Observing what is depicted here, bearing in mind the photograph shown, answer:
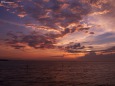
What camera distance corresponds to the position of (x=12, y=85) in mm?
55812

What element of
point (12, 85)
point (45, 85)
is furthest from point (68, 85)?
point (12, 85)

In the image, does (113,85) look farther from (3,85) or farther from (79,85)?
(3,85)

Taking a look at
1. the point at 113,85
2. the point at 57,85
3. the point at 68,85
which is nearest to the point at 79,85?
the point at 68,85

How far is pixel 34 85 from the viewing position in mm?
56219

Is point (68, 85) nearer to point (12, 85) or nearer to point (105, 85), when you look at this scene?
point (105, 85)

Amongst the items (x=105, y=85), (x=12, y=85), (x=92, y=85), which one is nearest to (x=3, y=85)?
(x=12, y=85)

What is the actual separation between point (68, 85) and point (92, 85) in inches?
325

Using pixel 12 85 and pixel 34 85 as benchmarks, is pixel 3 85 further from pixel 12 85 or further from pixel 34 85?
pixel 34 85

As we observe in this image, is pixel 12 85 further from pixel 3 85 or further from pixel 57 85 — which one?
pixel 57 85

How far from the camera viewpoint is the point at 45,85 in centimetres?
5609

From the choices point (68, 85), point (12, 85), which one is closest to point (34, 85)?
point (12, 85)

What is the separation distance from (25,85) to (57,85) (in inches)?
417

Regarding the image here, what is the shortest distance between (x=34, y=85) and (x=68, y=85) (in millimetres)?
11237

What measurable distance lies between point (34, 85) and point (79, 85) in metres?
15.0
